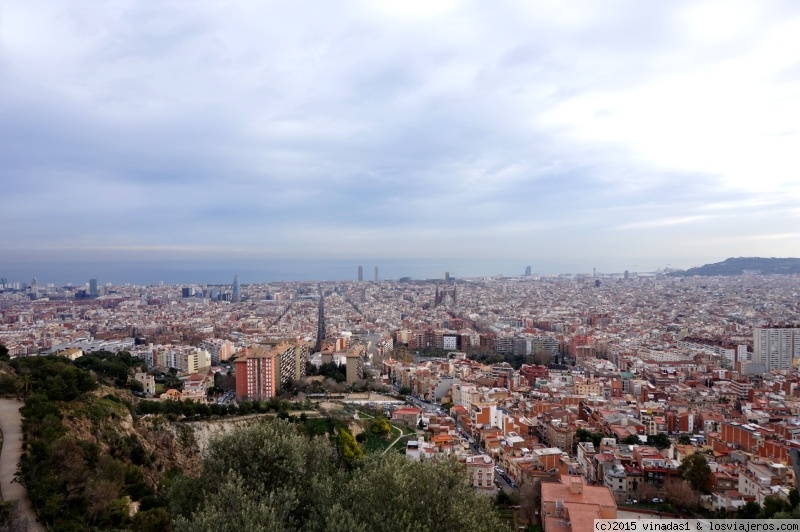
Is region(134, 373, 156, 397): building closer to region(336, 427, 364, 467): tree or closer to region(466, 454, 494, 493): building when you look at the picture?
region(336, 427, 364, 467): tree

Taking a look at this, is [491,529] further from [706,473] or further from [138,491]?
[706,473]

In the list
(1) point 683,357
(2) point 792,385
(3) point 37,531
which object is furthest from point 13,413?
(1) point 683,357

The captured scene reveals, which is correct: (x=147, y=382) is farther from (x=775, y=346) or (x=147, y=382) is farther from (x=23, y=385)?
(x=775, y=346)

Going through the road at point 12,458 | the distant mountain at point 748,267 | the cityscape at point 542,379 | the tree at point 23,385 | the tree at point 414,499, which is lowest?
the cityscape at point 542,379

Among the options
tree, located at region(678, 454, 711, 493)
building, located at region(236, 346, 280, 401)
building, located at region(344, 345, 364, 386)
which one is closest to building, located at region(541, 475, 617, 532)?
tree, located at region(678, 454, 711, 493)

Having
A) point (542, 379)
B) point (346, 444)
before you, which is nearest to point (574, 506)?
point (346, 444)

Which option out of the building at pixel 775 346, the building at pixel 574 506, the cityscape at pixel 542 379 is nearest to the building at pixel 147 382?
the cityscape at pixel 542 379

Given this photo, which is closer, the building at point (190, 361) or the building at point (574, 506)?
the building at point (574, 506)

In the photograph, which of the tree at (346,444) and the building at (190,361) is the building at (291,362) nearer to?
the building at (190,361)
